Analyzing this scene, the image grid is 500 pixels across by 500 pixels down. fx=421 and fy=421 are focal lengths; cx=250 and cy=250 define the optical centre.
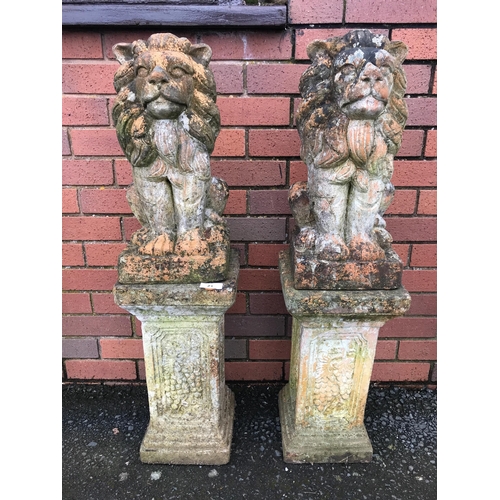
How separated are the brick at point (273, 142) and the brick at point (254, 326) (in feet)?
3.12

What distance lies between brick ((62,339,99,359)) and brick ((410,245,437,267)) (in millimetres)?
1947

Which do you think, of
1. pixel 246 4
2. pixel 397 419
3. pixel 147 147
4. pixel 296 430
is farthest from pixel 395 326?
pixel 246 4

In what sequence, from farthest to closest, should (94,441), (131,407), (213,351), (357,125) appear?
1. (131,407)
2. (94,441)
3. (213,351)
4. (357,125)

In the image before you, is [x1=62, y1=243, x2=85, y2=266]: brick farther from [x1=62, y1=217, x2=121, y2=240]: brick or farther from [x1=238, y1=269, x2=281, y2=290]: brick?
[x1=238, y1=269, x2=281, y2=290]: brick

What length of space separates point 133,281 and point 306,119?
3.17ft

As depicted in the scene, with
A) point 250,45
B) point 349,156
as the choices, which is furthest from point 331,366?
point 250,45

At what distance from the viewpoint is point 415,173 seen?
224 centimetres

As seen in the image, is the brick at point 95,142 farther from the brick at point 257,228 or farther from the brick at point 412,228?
the brick at point 412,228

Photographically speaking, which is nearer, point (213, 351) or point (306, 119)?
point (306, 119)

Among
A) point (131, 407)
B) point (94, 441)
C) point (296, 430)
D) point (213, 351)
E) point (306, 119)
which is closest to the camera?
point (306, 119)

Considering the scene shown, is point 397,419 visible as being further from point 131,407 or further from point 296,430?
point 131,407

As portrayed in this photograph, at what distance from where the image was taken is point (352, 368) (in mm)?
1947

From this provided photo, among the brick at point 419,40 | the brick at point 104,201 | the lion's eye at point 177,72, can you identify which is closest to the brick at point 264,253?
the brick at point 104,201

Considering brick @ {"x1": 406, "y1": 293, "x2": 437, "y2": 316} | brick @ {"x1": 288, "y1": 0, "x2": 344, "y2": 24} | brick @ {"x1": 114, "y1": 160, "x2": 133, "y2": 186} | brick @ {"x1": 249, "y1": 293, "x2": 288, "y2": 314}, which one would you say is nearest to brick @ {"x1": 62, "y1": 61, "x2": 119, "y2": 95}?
brick @ {"x1": 114, "y1": 160, "x2": 133, "y2": 186}
